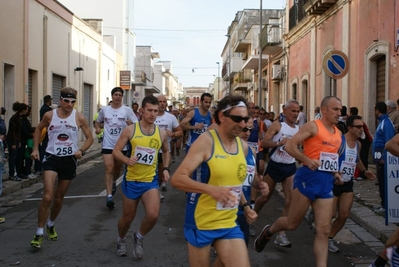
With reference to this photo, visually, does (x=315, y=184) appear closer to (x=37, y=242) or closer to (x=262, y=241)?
(x=262, y=241)

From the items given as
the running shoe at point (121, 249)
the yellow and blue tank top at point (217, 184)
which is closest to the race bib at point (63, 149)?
the running shoe at point (121, 249)

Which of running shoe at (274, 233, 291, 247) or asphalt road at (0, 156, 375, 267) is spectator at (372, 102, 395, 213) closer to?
asphalt road at (0, 156, 375, 267)

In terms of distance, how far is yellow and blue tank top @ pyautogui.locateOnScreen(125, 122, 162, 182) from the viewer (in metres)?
6.14

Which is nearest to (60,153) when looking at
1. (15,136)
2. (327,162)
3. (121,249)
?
(121,249)

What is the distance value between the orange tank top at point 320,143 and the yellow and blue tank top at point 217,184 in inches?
75.7

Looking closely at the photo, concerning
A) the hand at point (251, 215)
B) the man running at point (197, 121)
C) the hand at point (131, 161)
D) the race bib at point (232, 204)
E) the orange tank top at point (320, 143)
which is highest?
the man running at point (197, 121)

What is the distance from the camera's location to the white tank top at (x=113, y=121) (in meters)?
9.82

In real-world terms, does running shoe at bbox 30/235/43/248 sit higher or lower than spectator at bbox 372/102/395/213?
lower

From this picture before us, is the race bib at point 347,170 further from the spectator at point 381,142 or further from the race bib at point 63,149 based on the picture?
the race bib at point 63,149

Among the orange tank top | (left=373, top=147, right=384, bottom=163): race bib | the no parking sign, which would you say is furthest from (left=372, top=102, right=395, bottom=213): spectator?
the orange tank top

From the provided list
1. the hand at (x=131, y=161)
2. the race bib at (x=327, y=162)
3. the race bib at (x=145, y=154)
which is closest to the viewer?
the race bib at (x=327, y=162)

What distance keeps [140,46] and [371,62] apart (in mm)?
56330

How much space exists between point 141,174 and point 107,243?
1.23 metres

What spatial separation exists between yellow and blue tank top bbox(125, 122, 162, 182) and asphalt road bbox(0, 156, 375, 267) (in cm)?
93
